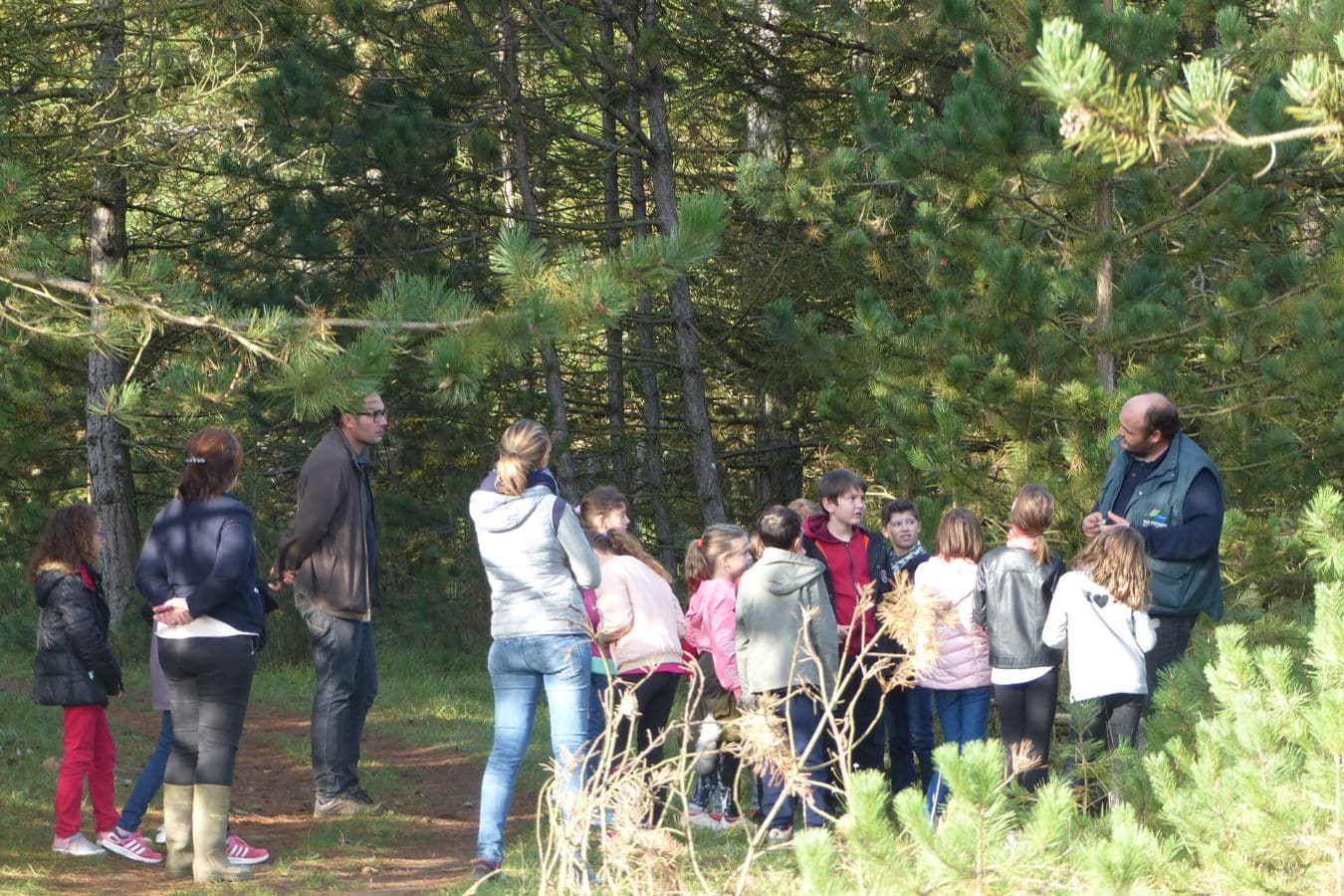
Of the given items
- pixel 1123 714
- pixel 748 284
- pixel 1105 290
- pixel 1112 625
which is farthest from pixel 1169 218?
pixel 748 284

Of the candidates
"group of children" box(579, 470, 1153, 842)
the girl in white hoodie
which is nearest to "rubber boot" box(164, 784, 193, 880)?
"group of children" box(579, 470, 1153, 842)

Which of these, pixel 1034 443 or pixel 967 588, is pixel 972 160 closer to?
pixel 1034 443

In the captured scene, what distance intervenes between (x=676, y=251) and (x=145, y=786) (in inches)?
136

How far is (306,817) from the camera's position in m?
7.14

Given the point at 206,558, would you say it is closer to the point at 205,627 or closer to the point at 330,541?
the point at 205,627

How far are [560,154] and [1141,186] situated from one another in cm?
856

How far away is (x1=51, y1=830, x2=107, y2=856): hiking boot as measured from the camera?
20.2 feet

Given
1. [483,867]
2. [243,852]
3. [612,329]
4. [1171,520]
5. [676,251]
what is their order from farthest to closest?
1. [612,329]
2. [243,852]
3. [1171,520]
4. [483,867]
5. [676,251]

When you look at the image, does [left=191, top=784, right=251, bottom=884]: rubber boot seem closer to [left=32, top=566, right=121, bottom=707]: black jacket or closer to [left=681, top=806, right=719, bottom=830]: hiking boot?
[left=32, top=566, right=121, bottom=707]: black jacket

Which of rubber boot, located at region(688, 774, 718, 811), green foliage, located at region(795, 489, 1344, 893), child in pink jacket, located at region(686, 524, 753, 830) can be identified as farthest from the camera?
rubber boot, located at region(688, 774, 718, 811)

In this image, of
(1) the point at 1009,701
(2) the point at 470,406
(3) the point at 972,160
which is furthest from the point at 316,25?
(1) the point at 1009,701

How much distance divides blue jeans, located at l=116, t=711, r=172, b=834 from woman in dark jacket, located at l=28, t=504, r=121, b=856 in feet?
0.43

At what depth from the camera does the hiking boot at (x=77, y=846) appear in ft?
20.2

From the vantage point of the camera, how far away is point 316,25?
43.3 feet
